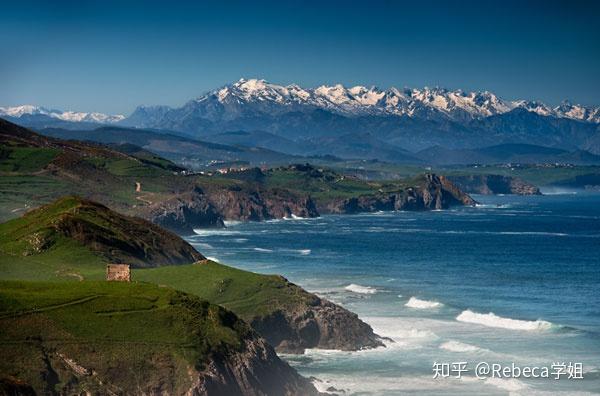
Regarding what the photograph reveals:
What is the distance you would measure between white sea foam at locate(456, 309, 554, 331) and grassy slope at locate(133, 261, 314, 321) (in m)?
19.8

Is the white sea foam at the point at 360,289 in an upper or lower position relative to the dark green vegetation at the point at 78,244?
Result: lower

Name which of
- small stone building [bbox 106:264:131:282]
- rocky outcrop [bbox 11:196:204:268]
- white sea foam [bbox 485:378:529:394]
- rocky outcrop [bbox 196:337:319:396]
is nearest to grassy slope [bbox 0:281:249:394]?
rocky outcrop [bbox 196:337:319:396]

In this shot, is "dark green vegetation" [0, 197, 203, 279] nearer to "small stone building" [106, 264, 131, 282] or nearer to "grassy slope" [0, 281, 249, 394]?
"small stone building" [106, 264, 131, 282]

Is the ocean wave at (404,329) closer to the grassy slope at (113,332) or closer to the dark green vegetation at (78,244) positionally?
the grassy slope at (113,332)

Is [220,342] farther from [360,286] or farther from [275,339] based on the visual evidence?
[360,286]

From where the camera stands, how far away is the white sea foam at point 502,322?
110750 mm

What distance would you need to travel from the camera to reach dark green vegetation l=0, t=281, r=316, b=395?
72500 millimetres

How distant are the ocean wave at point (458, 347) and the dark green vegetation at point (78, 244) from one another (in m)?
37.1

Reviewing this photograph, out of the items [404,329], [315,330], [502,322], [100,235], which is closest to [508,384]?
[315,330]

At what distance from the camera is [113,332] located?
3051 inches

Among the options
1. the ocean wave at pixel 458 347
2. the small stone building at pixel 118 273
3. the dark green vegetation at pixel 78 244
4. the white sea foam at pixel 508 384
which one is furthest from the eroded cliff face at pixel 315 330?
the dark green vegetation at pixel 78 244

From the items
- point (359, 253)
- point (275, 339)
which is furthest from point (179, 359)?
point (359, 253)

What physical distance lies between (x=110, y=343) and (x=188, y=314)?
25.7 ft

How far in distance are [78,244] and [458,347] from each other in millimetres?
48766
